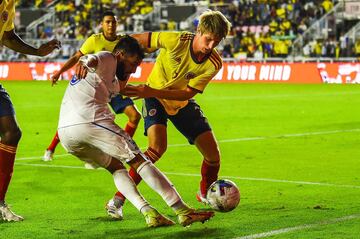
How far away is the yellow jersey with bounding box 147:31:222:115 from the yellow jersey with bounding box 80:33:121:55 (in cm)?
348

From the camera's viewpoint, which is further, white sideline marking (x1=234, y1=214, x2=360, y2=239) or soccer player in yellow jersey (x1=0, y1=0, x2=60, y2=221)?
soccer player in yellow jersey (x1=0, y1=0, x2=60, y2=221)

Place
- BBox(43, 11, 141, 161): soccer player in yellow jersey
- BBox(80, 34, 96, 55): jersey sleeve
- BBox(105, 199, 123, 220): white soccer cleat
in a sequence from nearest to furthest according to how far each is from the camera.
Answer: BBox(105, 199, 123, 220): white soccer cleat, BBox(80, 34, 96, 55): jersey sleeve, BBox(43, 11, 141, 161): soccer player in yellow jersey

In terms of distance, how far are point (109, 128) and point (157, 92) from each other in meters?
0.71

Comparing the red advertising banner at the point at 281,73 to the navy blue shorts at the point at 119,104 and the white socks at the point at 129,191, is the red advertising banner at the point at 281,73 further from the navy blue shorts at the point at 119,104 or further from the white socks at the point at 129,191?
the white socks at the point at 129,191

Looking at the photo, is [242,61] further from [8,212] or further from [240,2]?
[8,212]

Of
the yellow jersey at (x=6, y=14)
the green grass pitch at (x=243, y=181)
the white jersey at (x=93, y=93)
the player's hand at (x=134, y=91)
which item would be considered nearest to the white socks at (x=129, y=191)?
the green grass pitch at (x=243, y=181)

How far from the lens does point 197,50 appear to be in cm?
810

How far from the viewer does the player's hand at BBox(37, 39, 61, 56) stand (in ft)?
27.2

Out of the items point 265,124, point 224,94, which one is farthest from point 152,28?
point 265,124

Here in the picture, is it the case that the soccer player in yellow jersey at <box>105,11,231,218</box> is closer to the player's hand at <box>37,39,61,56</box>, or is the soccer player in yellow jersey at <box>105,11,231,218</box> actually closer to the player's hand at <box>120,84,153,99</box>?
the player's hand at <box>120,84,153,99</box>

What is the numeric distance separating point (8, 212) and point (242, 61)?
30313mm

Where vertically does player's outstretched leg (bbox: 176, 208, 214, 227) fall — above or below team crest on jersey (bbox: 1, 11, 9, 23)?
below

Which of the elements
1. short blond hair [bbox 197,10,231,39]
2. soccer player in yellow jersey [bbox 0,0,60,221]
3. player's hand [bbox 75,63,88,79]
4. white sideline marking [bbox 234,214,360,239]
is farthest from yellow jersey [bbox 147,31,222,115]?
white sideline marking [bbox 234,214,360,239]

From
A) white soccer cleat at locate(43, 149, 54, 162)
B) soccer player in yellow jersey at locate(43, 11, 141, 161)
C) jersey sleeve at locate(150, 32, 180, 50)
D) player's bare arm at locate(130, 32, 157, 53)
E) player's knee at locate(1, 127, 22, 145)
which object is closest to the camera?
player's knee at locate(1, 127, 22, 145)
